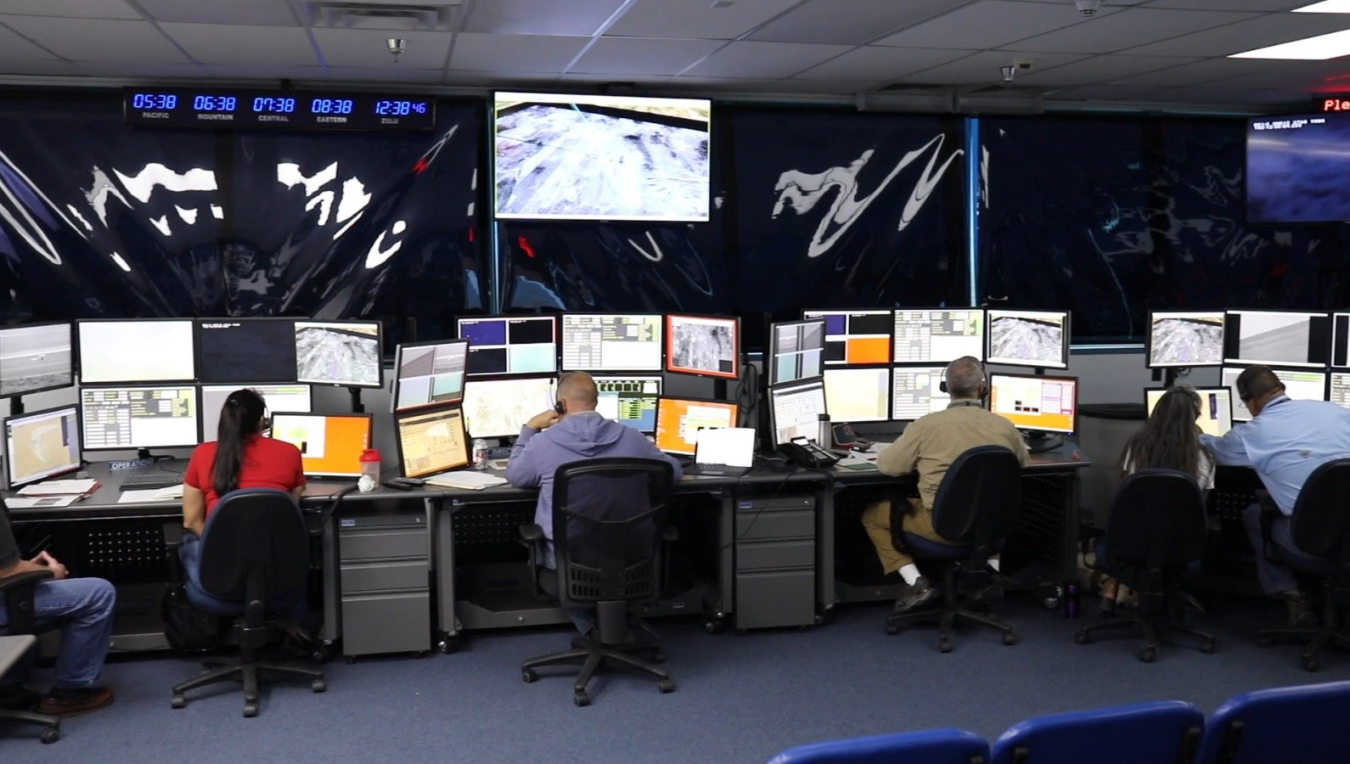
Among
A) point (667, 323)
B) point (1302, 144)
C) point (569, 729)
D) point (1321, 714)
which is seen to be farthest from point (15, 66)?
point (1302, 144)

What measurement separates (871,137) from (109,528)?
4.17 meters

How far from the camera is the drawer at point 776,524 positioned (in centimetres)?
455

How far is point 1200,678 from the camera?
13.6ft

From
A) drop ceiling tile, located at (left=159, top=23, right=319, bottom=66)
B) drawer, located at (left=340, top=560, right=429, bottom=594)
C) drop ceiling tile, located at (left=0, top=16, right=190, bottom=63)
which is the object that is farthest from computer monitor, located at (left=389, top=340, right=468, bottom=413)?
drop ceiling tile, located at (left=0, top=16, right=190, bottom=63)

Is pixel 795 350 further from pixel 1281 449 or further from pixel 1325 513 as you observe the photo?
pixel 1325 513

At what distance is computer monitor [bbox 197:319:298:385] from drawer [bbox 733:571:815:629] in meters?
2.05

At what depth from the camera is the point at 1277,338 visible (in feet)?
17.6

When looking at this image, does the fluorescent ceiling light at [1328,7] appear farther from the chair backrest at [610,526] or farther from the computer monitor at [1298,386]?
the chair backrest at [610,526]

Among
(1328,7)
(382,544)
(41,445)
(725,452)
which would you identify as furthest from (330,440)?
(1328,7)

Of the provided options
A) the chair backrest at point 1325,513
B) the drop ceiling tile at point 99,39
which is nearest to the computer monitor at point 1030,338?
the chair backrest at point 1325,513

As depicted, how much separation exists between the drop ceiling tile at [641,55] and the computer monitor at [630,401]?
4.55ft

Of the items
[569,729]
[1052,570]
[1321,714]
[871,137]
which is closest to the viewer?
[1321,714]

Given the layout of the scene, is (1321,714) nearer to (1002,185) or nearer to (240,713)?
(240,713)

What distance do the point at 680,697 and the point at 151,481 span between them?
215 centimetres
